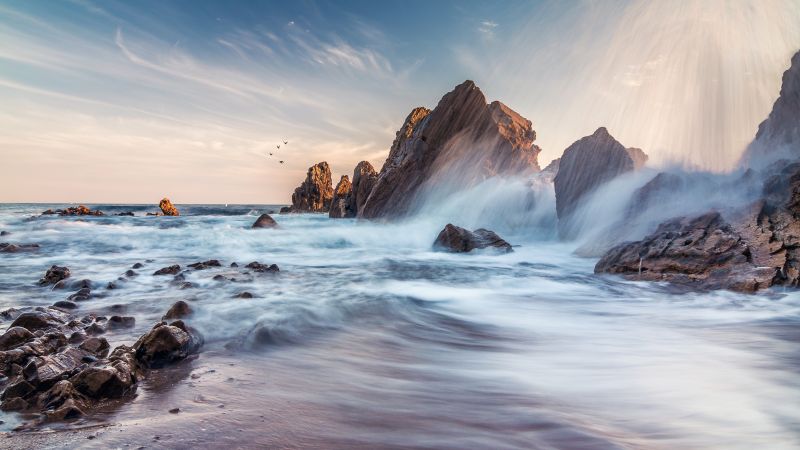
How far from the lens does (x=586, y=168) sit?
1784 cm

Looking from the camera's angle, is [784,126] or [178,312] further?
[784,126]

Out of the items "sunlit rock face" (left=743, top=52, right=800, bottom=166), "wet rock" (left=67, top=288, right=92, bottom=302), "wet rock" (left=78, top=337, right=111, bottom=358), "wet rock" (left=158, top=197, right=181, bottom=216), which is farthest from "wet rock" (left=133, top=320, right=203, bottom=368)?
"wet rock" (left=158, top=197, right=181, bottom=216)

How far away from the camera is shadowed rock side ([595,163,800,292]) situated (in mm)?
7816

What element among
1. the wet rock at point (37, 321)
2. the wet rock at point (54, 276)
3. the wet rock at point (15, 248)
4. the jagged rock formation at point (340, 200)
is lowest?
the wet rock at point (15, 248)

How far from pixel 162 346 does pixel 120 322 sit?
1.85 metres

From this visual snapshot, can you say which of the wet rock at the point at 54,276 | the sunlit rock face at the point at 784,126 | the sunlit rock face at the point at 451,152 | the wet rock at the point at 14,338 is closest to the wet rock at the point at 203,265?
the wet rock at the point at 54,276

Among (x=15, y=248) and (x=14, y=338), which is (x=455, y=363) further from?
(x=15, y=248)

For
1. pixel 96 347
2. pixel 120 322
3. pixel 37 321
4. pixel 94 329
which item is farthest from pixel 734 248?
pixel 37 321

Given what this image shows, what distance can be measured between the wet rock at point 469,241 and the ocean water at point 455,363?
4.78 metres

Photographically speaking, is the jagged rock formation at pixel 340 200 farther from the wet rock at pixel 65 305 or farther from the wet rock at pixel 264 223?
the wet rock at pixel 65 305

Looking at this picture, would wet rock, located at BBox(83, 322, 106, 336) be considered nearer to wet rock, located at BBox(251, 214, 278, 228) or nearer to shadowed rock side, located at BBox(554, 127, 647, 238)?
shadowed rock side, located at BBox(554, 127, 647, 238)

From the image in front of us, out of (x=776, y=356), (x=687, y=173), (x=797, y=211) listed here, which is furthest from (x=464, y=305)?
(x=687, y=173)

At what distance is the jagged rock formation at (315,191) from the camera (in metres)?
62.5

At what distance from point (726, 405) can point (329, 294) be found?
607 centimetres
